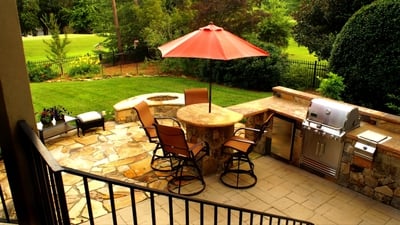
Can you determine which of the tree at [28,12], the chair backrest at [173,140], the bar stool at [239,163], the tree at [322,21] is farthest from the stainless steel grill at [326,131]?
the tree at [28,12]

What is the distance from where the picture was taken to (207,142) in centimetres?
489

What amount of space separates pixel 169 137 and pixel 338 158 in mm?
2620

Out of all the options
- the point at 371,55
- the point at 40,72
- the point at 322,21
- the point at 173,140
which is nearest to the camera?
the point at 173,140

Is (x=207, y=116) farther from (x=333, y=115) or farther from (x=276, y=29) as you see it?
(x=276, y=29)

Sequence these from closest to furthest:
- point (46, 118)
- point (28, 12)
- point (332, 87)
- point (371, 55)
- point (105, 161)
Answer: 1. point (105, 161)
2. point (46, 118)
3. point (332, 87)
4. point (371, 55)
5. point (28, 12)

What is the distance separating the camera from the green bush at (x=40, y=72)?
11.4m

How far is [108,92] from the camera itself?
9.28m

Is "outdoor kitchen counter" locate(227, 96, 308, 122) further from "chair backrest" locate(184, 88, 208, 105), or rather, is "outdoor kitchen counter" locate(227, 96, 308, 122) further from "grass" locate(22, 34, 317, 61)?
"grass" locate(22, 34, 317, 61)

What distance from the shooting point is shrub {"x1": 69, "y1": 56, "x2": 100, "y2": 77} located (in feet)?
40.0

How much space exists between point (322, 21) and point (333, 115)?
638 cm

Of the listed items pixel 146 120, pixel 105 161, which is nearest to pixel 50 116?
pixel 105 161

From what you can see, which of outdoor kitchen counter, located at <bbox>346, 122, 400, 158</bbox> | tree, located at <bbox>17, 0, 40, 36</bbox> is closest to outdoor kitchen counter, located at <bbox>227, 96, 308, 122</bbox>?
outdoor kitchen counter, located at <bbox>346, 122, 400, 158</bbox>

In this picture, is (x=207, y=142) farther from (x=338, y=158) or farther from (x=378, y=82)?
(x=378, y=82)

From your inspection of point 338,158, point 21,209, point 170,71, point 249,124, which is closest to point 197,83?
point 170,71
